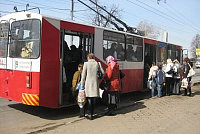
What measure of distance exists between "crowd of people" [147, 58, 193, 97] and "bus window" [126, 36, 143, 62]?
0.82 meters

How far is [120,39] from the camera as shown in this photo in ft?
32.8

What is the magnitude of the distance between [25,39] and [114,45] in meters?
3.86

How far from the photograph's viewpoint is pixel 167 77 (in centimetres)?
1162

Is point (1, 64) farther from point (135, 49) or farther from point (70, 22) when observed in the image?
point (135, 49)

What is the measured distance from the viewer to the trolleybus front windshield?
258 inches

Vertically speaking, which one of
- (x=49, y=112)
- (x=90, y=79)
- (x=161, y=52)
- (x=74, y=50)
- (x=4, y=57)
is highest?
(x=161, y=52)

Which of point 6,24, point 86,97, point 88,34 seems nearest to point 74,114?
point 86,97

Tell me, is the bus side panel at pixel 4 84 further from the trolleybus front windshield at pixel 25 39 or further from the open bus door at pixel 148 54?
the open bus door at pixel 148 54

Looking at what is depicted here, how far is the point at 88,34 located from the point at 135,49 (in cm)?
350

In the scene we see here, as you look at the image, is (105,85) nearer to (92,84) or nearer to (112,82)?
(112,82)

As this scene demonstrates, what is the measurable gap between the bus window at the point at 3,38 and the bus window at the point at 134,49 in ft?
16.8

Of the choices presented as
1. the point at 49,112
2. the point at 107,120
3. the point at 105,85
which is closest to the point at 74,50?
the point at 105,85

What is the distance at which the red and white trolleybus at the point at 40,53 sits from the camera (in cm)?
646

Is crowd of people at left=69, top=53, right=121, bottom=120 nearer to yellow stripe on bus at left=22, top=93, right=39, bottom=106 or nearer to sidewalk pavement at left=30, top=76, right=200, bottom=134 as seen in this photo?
sidewalk pavement at left=30, top=76, right=200, bottom=134
